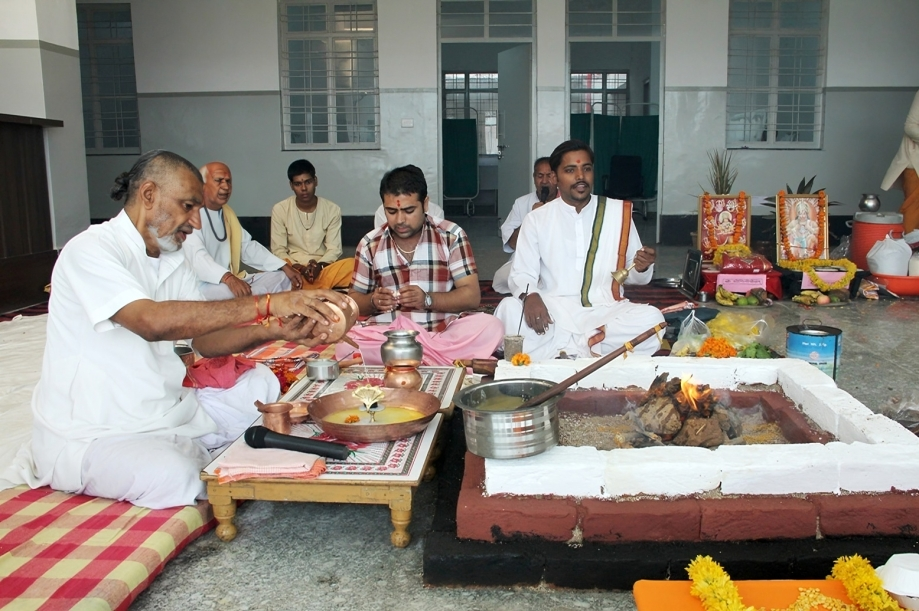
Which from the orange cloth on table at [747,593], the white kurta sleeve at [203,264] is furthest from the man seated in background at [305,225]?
the orange cloth on table at [747,593]

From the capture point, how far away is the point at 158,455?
289 cm

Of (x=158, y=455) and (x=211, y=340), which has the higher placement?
(x=211, y=340)

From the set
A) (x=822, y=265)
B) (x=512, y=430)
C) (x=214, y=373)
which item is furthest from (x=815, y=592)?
(x=822, y=265)

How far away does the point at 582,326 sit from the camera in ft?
16.2

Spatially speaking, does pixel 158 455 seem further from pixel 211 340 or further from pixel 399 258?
pixel 399 258

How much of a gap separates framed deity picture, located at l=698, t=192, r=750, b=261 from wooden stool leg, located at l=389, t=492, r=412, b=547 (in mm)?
6332

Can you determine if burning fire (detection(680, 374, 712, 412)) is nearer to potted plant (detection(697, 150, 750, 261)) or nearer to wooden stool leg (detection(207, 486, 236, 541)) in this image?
wooden stool leg (detection(207, 486, 236, 541))

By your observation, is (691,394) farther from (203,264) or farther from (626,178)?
(626,178)

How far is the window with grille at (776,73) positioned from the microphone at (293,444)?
32.7 feet

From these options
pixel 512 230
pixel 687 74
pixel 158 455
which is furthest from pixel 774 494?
pixel 687 74

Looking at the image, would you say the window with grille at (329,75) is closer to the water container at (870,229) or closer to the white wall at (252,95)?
the white wall at (252,95)

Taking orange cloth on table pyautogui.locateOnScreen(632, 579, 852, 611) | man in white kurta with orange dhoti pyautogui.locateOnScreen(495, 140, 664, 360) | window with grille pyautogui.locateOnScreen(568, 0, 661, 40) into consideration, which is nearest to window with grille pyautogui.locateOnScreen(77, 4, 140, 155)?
window with grille pyautogui.locateOnScreen(568, 0, 661, 40)

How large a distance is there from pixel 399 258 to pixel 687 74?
7740mm

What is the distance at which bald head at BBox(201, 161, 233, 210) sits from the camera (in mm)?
5961
